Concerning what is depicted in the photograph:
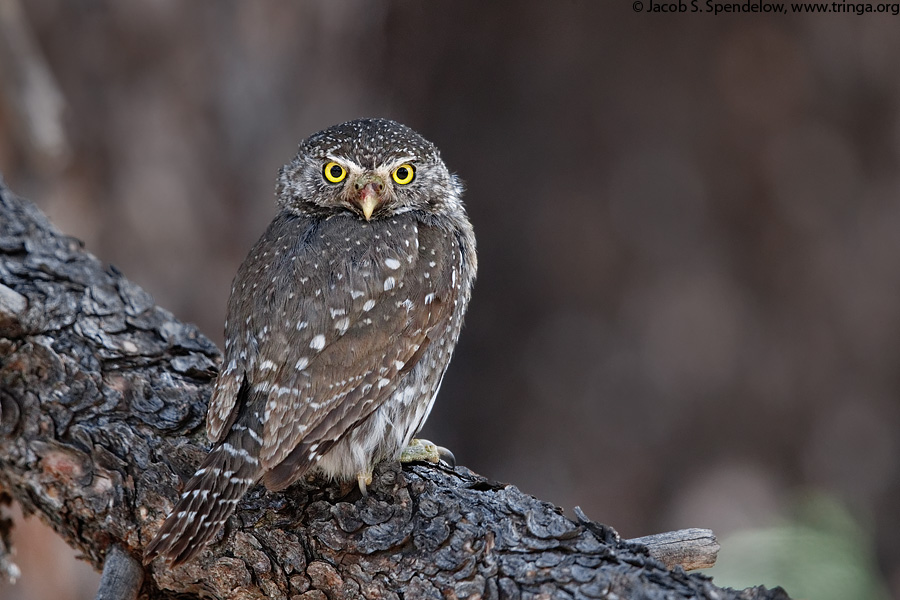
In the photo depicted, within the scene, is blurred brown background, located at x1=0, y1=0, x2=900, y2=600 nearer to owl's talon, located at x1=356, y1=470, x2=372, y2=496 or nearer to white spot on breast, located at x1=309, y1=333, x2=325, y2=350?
white spot on breast, located at x1=309, y1=333, x2=325, y2=350

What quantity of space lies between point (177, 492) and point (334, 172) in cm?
141

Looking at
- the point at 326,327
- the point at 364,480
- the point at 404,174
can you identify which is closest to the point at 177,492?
the point at 364,480

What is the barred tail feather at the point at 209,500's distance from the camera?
2.60 metres

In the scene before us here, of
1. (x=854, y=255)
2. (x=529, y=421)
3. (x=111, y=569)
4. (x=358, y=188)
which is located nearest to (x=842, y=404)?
(x=854, y=255)

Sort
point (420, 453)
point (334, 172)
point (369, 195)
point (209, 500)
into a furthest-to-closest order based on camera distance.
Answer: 1. point (334, 172)
2. point (369, 195)
3. point (420, 453)
4. point (209, 500)

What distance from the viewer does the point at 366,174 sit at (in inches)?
136

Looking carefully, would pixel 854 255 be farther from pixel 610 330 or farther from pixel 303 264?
pixel 303 264

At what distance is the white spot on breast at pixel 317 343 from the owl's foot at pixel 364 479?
1.53 feet

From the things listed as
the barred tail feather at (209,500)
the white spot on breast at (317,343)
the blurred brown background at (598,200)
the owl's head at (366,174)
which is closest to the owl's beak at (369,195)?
the owl's head at (366,174)

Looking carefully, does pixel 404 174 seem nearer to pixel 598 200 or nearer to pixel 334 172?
pixel 334 172

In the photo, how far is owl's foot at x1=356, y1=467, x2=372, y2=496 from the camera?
9.73 ft

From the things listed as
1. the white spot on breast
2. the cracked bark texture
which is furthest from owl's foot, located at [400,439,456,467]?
the white spot on breast

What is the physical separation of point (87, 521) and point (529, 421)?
399cm

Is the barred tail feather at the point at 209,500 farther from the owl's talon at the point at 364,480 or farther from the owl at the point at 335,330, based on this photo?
the owl's talon at the point at 364,480
